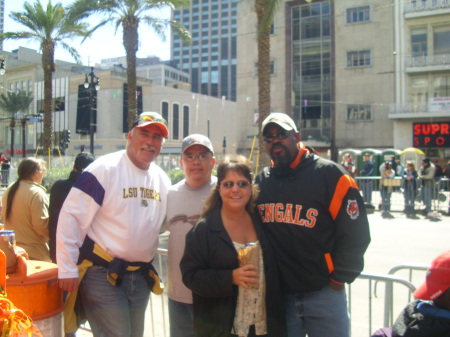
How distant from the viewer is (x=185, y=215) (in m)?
2.97

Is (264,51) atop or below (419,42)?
below

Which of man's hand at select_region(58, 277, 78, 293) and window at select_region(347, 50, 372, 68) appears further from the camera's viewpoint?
window at select_region(347, 50, 372, 68)

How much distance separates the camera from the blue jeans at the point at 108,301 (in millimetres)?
2775

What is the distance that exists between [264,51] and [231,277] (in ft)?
39.2

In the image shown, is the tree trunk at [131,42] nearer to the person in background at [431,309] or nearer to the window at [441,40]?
the person in background at [431,309]

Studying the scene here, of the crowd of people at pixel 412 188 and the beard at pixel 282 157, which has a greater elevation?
the beard at pixel 282 157

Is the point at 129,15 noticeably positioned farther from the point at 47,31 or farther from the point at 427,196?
the point at 427,196

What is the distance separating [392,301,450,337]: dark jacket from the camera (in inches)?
77.5

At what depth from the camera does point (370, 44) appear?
37.4 metres

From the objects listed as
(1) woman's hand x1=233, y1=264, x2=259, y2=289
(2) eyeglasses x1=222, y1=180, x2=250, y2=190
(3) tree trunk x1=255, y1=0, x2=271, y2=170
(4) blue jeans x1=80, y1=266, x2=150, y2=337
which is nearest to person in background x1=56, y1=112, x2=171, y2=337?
(4) blue jeans x1=80, y1=266, x2=150, y2=337

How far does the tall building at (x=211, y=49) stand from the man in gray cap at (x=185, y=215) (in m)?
121

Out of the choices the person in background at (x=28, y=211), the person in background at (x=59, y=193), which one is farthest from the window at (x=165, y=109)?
the person in background at (x=59, y=193)

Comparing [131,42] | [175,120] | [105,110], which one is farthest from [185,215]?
[175,120]

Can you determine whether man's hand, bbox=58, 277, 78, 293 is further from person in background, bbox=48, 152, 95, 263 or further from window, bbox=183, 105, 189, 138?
window, bbox=183, 105, 189, 138
